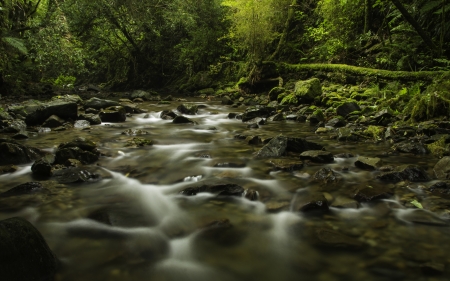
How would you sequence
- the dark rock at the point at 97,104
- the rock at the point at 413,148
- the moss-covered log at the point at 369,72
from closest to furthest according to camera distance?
the rock at the point at 413,148 < the moss-covered log at the point at 369,72 < the dark rock at the point at 97,104

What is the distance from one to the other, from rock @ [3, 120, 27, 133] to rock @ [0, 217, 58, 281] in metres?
6.76

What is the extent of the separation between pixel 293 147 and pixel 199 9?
17356 millimetres

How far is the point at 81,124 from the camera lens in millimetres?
8930

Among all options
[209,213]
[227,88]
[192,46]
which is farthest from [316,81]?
[192,46]

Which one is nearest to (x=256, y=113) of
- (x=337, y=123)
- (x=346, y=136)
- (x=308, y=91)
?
(x=308, y=91)

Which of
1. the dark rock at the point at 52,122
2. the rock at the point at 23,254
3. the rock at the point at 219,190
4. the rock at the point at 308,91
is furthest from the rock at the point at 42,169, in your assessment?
the rock at the point at 308,91

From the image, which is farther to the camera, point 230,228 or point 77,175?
point 77,175

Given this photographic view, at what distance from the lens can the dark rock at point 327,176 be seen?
4152mm

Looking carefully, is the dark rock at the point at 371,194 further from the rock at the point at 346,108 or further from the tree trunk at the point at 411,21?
the tree trunk at the point at 411,21

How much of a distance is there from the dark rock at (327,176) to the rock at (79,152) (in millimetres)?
3774

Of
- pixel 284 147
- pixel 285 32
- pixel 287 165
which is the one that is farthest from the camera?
pixel 285 32

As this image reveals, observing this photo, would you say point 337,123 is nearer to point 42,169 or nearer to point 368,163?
point 368,163

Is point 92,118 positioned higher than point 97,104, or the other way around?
point 97,104

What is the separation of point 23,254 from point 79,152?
3.41 meters
